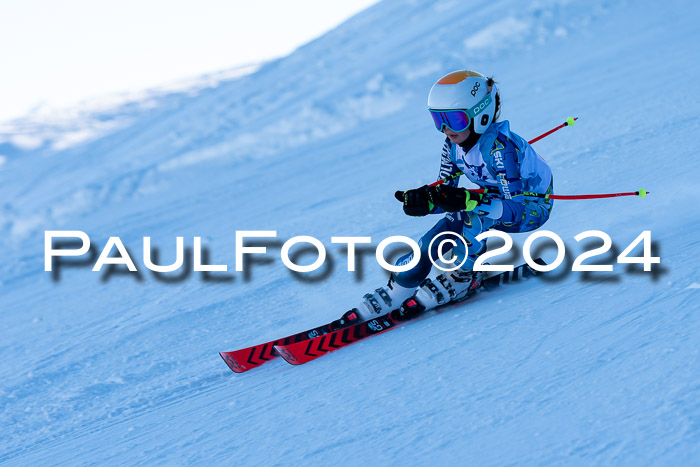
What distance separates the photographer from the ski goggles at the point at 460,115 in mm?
3465

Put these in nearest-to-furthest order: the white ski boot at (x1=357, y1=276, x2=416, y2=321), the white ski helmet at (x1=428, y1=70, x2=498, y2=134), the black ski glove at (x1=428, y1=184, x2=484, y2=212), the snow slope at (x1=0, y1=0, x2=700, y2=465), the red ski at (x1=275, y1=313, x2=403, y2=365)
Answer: the snow slope at (x1=0, y1=0, x2=700, y2=465) → the black ski glove at (x1=428, y1=184, x2=484, y2=212) → the white ski helmet at (x1=428, y1=70, x2=498, y2=134) → the red ski at (x1=275, y1=313, x2=403, y2=365) → the white ski boot at (x1=357, y1=276, x2=416, y2=321)

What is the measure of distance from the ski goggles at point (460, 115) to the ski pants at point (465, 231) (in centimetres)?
Answer: 47

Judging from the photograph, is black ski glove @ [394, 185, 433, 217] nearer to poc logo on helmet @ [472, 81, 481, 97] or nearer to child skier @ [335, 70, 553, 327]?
child skier @ [335, 70, 553, 327]

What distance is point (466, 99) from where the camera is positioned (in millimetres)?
3455

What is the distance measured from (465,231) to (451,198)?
47cm

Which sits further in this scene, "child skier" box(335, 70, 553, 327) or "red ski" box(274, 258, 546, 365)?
"red ski" box(274, 258, 546, 365)

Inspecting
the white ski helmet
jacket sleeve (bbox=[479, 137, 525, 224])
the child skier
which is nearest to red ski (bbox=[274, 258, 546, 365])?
the child skier

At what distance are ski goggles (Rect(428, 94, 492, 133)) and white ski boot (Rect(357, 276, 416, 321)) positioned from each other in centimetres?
101

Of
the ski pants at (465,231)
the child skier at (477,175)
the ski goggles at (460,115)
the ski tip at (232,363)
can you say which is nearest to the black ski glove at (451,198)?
the child skier at (477,175)

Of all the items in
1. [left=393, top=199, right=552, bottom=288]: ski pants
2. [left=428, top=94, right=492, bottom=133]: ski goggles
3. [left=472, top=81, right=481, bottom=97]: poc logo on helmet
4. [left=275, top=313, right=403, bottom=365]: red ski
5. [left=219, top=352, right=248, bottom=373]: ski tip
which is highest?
[left=472, top=81, right=481, bottom=97]: poc logo on helmet

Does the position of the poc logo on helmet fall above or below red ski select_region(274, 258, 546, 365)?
above

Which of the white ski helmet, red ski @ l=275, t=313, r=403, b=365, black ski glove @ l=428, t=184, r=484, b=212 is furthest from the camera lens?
red ski @ l=275, t=313, r=403, b=365

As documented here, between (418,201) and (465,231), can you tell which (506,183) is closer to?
(465,231)

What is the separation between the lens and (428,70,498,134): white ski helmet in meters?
3.46
